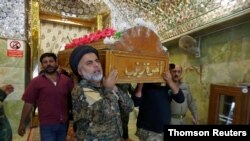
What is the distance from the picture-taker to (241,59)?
7.26 feet

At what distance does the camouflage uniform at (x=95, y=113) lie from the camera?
1.29 metres

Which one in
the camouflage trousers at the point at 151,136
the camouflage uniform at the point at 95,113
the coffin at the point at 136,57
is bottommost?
the camouflage trousers at the point at 151,136

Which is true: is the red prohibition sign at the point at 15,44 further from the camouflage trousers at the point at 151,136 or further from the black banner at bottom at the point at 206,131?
the black banner at bottom at the point at 206,131

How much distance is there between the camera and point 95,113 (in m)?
1.28

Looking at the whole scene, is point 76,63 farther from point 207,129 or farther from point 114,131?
point 207,129

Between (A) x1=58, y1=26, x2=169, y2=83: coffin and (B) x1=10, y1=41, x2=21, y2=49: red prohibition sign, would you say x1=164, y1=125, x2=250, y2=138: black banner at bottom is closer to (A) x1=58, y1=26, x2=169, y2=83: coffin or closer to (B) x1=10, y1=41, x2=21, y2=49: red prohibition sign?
(A) x1=58, y1=26, x2=169, y2=83: coffin

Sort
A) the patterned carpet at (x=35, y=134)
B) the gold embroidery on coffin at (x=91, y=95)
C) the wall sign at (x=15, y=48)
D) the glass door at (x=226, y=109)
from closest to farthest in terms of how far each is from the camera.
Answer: the gold embroidery on coffin at (x=91, y=95)
the glass door at (x=226, y=109)
the patterned carpet at (x=35, y=134)
the wall sign at (x=15, y=48)

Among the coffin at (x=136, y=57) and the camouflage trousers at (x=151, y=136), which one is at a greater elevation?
the coffin at (x=136, y=57)

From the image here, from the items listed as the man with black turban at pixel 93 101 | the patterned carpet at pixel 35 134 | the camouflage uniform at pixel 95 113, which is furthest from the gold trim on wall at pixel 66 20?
the camouflage uniform at pixel 95 113

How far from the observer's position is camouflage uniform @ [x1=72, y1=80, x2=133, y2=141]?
1285 mm

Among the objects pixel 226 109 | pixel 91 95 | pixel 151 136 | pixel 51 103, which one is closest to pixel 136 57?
pixel 91 95

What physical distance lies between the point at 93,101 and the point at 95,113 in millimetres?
68

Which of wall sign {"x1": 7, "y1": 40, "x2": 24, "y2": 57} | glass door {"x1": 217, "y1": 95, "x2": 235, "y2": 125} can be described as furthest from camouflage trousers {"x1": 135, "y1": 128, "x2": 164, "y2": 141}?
wall sign {"x1": 7, "y1": 40, "x2": 24, "y2": 57}

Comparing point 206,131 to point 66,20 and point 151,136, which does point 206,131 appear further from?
point 66,20
